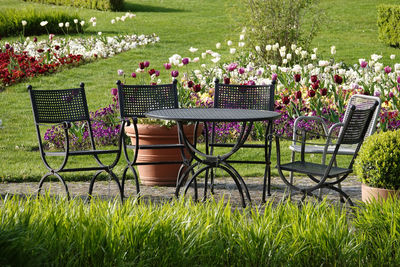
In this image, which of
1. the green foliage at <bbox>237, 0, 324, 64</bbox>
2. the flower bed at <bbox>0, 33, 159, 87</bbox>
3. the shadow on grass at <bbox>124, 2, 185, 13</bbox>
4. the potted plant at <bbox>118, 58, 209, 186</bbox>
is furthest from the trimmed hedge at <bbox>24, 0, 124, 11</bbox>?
the potted plant at <bbox>118, 58, 209, 186</bbox>

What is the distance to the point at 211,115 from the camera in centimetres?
470

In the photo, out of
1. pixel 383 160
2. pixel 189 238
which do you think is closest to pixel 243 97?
pixel 383 160

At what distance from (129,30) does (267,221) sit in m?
15.6

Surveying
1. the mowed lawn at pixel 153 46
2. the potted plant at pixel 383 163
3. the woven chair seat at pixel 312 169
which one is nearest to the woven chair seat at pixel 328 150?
the woven chair seat at pixel 312 169

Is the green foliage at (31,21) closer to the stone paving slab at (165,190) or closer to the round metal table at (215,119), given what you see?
the stone paving slab at (165,190)

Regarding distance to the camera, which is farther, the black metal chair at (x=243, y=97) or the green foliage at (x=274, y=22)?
the green foliage at (x=274, y=22)

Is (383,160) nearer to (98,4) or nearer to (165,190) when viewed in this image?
(165,190)

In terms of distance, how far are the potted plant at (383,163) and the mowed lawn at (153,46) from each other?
2009mm

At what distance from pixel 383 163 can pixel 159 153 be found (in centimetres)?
223

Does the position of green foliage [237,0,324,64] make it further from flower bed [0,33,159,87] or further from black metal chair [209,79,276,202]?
black metal chair [209,79,276,202]

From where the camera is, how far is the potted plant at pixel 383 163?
4293mm

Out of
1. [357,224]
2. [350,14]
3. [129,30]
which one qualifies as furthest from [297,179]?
[350,14]

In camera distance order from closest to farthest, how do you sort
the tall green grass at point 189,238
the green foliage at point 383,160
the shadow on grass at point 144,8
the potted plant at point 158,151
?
the tall green grass at point 189,238, the green foliage at point 383,160, the potted plant at point 158,151, the shadow on grass at point 144,8

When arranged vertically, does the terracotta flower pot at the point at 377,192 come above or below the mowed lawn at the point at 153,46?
above
